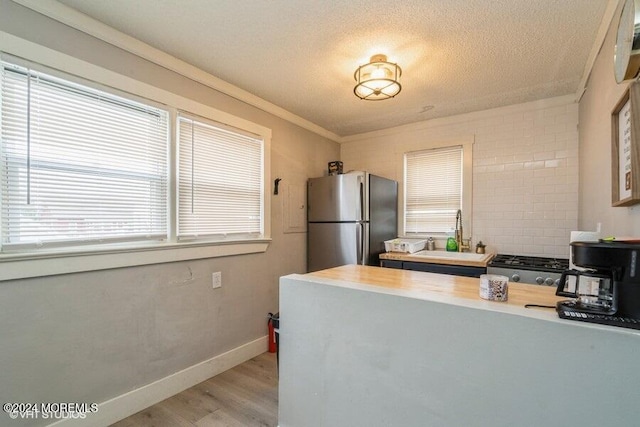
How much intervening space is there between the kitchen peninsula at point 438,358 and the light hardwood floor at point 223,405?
18.2 inches

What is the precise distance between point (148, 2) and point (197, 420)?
2530 millimetres

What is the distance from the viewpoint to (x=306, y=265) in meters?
3.52

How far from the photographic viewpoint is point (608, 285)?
0.93 m

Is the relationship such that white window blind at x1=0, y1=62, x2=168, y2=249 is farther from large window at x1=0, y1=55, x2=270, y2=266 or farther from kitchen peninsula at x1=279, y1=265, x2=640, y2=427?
kitchen peninsula at x1=279, y1=265, x2=640, y2=427

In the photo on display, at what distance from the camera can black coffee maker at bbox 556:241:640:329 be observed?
0.84 meters

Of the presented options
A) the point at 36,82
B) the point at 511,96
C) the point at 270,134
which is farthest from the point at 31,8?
the point at 511,96

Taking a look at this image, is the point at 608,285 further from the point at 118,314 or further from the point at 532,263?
the point at 118,314

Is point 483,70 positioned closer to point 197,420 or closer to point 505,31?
point 505,31

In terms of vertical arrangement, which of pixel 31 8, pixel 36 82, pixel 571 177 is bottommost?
pixel 571 177

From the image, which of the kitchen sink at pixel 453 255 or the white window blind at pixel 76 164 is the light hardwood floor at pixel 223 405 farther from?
the kitchen sink at pixel 453 255

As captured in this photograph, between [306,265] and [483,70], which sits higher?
[483,70]

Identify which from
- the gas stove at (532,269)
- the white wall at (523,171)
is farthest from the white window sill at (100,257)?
the white wall at (523,171)

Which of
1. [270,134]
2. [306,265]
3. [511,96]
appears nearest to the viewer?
[511,96]

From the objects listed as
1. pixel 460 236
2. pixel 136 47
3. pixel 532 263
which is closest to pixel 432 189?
pixel 460 236
